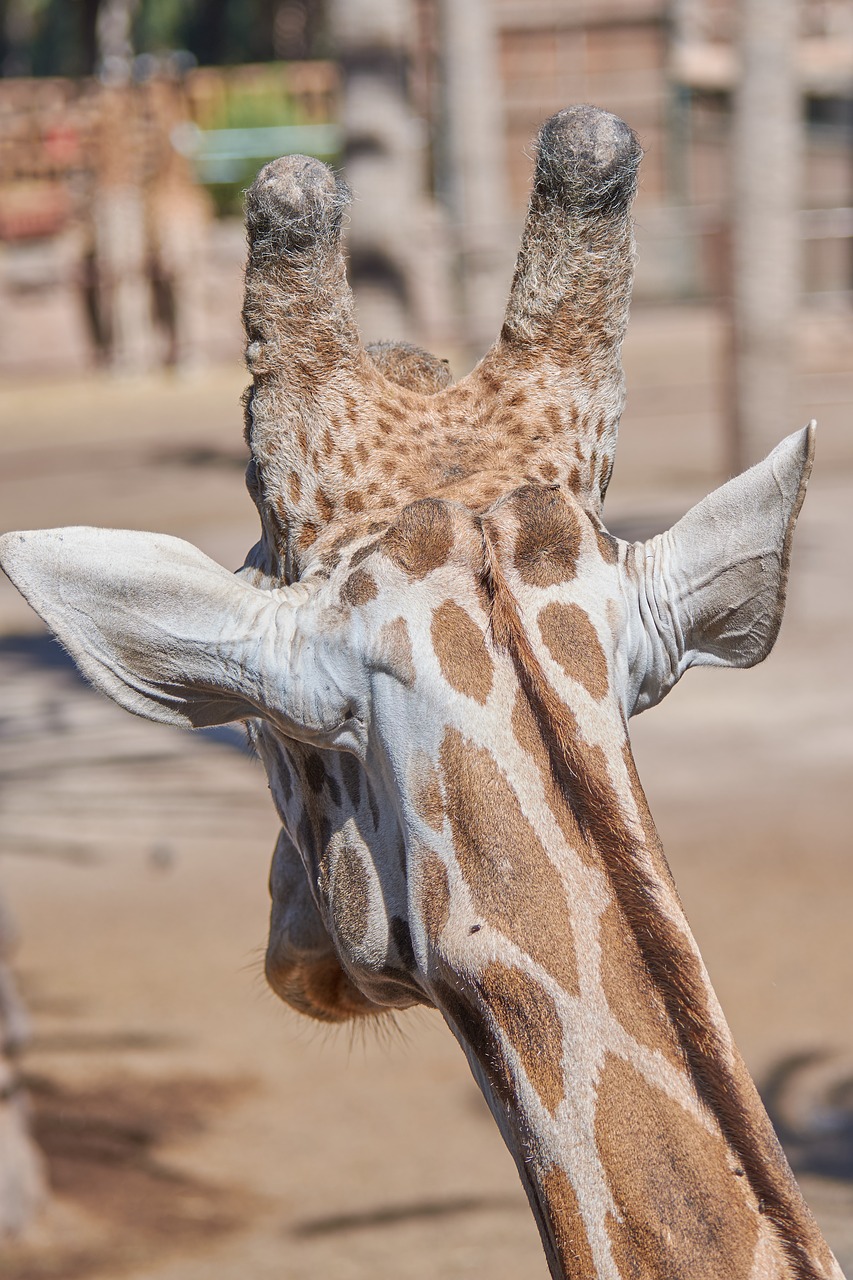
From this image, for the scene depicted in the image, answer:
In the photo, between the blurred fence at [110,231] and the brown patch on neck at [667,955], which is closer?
the brown patch on neck at [667,955]

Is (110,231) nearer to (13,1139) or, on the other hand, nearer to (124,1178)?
(124,1178)

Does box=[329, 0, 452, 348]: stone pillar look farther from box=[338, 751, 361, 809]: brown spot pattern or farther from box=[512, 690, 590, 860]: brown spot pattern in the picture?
box=[512, 690, 590, 860]: brown spot pattern

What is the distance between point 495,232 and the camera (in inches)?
594

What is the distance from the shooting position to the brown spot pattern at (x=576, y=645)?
5.90 ft

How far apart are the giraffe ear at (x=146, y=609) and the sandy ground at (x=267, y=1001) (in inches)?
85.4

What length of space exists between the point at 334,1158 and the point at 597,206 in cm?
507

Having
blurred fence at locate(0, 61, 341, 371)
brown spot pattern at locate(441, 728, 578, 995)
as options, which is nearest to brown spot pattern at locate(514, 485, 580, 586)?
brown spot pattern at locate(441, 728, 578, 995)

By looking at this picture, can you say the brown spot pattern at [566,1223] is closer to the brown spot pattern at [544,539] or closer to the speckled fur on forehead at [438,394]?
the brown spot pattern at [544,539]

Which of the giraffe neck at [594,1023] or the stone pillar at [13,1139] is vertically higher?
the giraffe neck at [594,1023]

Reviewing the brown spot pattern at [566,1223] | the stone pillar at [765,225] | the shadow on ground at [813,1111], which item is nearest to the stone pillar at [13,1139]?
the shadow on ground at [813,1111]

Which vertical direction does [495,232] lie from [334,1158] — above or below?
above

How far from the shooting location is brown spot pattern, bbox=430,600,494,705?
5.82ft

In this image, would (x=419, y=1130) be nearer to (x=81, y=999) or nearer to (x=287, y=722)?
(x=81, y=999)

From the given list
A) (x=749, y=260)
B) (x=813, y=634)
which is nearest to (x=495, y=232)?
(x=749, y=260)
